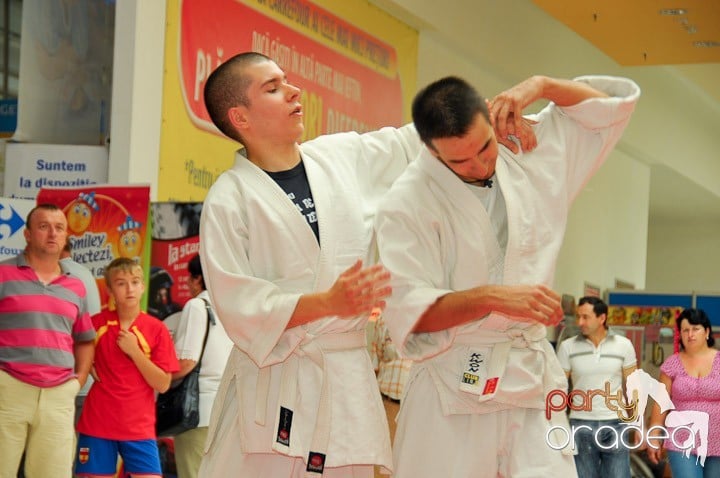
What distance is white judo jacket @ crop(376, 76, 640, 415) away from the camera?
350 cm

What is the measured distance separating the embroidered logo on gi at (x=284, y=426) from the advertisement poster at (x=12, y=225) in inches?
184

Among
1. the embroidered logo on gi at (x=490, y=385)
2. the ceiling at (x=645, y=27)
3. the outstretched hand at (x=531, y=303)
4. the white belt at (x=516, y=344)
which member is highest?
the ceiling at (x=645, y=27)

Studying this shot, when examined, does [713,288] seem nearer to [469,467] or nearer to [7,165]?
[7,165]

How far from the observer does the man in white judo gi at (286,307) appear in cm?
359

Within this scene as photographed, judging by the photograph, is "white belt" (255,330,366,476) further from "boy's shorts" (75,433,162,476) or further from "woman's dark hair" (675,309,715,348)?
"woman's dark hair" (675,309,715,348)

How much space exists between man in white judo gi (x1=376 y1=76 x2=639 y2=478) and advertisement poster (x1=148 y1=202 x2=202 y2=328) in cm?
420

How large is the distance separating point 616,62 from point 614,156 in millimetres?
1740

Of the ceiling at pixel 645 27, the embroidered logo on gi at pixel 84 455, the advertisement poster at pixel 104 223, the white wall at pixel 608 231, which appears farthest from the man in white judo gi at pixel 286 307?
the white wall at pixel 608 231

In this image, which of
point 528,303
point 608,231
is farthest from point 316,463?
point 608,231

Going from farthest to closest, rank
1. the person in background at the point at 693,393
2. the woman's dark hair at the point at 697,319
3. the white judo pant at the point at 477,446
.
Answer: the woman's dark hair at the point at 697,319 < the person in background at the point at 693,393 < the white judo pant at the point at 477,446

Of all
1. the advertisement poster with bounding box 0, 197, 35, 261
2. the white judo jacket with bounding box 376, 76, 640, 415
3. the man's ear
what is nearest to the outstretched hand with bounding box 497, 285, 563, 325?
the white judo jacket with bounding box 376, 76, 640, 415

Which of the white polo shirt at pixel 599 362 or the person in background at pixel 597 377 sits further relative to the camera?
the white polo shirt at pixel 599 362

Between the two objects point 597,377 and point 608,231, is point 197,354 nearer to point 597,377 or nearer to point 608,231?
point 597,377

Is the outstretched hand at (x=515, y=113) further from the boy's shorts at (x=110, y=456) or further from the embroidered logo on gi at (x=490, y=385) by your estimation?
the boy's shorts at (x=110, y=456)
